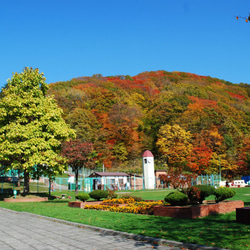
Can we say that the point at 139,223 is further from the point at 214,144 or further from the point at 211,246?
the point at 214,144

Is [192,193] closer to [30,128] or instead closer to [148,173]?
[30,128]

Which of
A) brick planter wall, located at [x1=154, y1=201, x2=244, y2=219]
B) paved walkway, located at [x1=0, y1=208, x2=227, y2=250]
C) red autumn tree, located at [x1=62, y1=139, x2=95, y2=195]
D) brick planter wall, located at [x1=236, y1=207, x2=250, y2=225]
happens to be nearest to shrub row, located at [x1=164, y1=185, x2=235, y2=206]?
brick planter wall, located at [x1=154, y1=201, x2=244, y2=219]

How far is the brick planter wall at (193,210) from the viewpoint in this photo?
11.2 metres

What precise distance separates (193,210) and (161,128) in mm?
51373

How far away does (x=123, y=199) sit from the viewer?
687 inches

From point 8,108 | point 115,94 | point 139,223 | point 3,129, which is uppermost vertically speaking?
point 115,94

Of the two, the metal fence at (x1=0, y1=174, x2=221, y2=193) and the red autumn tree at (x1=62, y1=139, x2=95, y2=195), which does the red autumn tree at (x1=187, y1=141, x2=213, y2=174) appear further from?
the red autumn tree at (x1=62, y1=139, x2=95, y2=195)

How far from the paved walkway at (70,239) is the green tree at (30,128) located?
14.9 m

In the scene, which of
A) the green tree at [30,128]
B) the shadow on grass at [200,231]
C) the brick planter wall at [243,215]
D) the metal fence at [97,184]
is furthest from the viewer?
the metal fence at [97,184]

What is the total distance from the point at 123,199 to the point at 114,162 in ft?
148

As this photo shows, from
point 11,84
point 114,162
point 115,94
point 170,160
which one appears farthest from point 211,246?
point 115,94

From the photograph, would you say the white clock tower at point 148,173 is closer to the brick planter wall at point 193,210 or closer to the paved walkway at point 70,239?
the brick planter wall at point 193,210

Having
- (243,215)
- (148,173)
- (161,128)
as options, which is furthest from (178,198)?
(161,128)

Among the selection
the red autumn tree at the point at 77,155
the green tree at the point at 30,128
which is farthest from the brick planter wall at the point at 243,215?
the red autumn tree at the point at 77,155
